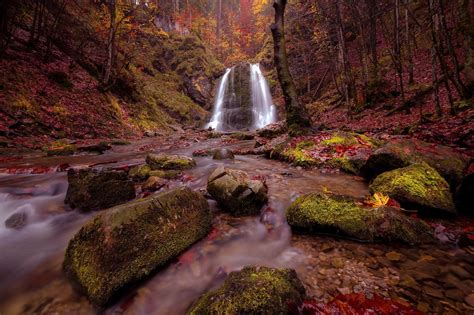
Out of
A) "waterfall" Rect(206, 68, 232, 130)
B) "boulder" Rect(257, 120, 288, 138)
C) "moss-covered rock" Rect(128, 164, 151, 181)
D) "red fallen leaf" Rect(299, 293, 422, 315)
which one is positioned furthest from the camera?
"waterfall" Rect(206, 68, 232, 130)

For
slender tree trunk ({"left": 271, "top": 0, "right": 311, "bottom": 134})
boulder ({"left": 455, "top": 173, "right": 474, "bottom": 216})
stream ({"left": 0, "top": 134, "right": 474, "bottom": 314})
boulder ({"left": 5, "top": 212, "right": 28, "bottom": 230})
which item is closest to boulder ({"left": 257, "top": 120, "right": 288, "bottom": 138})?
slender tree trunk ({"left": 271, "top": 0, "right": 311, "bottom": 134})

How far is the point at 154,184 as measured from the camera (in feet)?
14.4

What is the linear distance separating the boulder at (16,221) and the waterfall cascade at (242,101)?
70.4ft

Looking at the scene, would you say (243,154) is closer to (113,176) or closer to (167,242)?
(113,176)

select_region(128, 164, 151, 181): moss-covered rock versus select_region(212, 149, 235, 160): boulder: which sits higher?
select_region(212, 149, 235, 160): boulder

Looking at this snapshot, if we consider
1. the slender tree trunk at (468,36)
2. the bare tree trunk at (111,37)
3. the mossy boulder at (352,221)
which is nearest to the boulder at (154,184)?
the mossy boulder at (352,221)

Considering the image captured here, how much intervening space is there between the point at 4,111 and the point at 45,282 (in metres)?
9.40

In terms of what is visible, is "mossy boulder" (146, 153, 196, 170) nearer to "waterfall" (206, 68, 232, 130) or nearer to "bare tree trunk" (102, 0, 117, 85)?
"bare tree trunk" (102, 0, 117, 85)

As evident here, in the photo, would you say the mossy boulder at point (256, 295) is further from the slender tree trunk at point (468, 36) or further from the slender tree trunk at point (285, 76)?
the slender tree trunk at point (468, 36)

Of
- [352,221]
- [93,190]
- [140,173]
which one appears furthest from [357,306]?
[140,173]

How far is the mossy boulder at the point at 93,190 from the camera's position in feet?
11.6

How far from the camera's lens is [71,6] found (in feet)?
55.8

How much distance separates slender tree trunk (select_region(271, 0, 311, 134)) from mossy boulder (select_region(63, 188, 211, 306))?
6147 mm

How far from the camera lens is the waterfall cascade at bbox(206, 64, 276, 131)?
83.8ft
